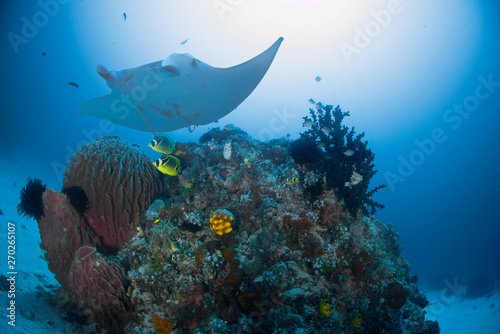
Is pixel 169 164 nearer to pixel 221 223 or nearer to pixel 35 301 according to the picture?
pixel 221 223

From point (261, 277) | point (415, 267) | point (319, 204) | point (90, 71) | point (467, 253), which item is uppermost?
point (90, 71)

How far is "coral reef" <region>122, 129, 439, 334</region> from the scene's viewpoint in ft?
10.4

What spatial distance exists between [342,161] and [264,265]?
128 inches

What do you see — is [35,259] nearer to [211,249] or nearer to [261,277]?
[211,249]

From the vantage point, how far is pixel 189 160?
19.4 ft

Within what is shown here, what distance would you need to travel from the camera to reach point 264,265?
3498 mm

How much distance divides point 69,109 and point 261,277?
2987 inches

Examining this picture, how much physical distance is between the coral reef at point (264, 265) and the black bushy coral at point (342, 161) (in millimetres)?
161

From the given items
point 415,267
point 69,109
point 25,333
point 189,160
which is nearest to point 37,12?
point 69,109

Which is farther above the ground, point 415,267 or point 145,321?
point 415,267

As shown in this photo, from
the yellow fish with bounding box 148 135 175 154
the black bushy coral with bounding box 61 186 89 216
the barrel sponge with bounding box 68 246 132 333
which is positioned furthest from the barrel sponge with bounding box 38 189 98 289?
the yellow fish with bounding box 148 135 175 154

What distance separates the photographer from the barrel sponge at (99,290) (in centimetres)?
326

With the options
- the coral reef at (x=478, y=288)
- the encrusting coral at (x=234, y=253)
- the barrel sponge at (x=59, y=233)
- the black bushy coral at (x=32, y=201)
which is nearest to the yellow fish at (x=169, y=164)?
the encrusting coral at (x=234, y=253)

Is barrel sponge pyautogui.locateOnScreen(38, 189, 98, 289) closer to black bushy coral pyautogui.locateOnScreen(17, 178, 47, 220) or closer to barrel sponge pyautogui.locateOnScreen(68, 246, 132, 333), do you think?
black bushy coral pyautogui.locateOnScreen(17, 178, 47, 220)
